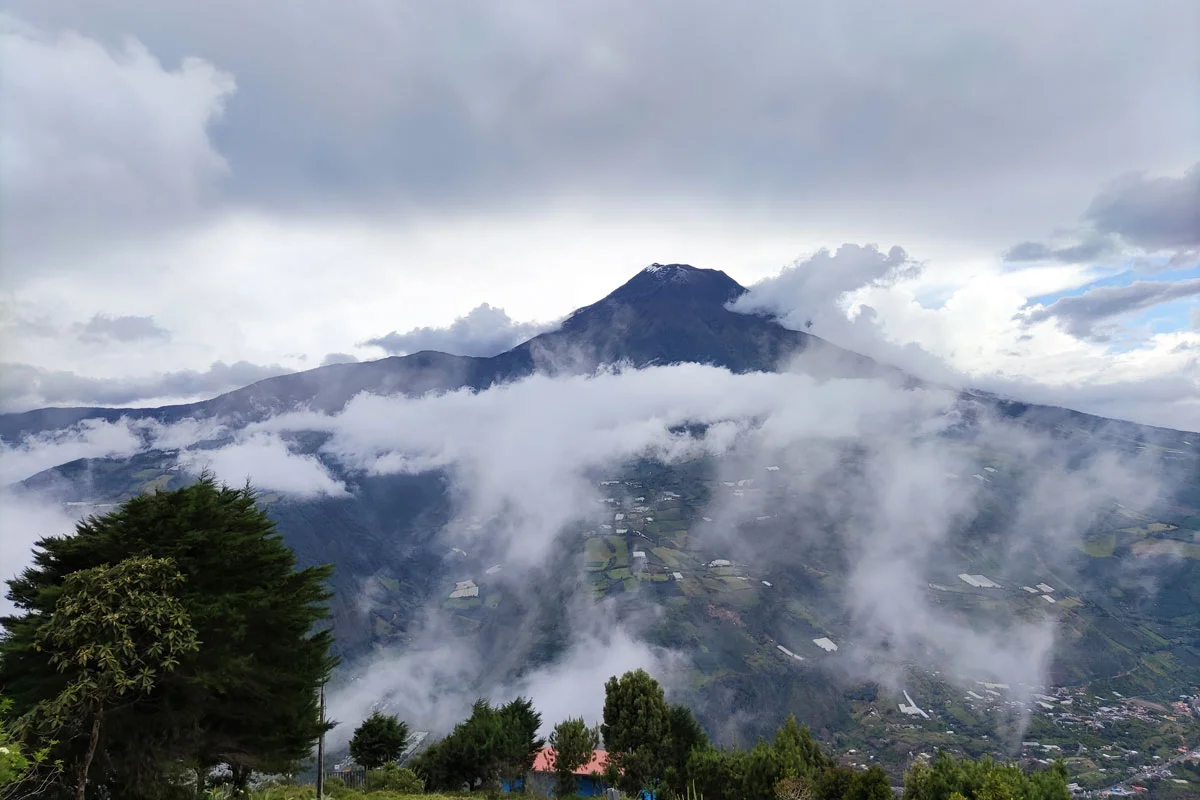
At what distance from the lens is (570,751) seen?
50.4m

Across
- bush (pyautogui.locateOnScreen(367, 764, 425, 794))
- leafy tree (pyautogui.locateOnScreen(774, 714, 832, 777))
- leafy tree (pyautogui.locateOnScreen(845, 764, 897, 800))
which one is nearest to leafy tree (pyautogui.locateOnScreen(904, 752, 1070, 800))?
leafy tree (pyautogui.locateOnScreen(845, 764, 897, 800))

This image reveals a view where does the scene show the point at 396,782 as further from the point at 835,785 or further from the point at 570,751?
the point at 835,785

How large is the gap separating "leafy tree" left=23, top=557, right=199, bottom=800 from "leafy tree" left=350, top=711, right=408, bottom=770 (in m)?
45.3

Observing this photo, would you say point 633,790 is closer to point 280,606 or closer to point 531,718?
point 531,718

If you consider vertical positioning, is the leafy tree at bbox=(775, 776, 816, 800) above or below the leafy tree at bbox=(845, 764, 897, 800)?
below

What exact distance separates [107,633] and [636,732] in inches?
1912

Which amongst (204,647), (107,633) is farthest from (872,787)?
(107,633)

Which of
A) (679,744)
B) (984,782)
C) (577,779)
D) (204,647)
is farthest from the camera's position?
(679,744)

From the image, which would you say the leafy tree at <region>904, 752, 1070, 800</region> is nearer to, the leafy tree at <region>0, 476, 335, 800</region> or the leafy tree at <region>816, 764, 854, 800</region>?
the leafy tree at <region>816, 764, 854, 800</region>

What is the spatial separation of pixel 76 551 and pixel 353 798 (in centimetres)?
1917

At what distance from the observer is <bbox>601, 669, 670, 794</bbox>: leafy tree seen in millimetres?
54125

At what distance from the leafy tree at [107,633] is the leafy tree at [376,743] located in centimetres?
4527

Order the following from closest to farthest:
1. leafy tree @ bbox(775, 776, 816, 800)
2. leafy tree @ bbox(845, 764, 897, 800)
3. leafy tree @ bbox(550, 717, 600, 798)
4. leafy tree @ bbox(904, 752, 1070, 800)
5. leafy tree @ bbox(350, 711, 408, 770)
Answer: leafy tree @ bbox(904, 752, 1070, 800) → leafy tree @ bbox(845, 764, 897, 800) → leafy tree @ bbox(775, 776, 816, 800) → leafy tree @ bbox(550, 717, 600, 798) → leafy tree @ bbox(350, 711, 408, 770)

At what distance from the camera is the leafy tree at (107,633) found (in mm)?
16562
